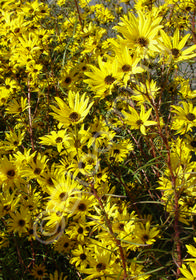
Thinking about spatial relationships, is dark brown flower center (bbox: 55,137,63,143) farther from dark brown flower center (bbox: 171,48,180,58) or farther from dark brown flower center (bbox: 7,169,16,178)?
dark brown flower center (bbox: 171,48,180,58)

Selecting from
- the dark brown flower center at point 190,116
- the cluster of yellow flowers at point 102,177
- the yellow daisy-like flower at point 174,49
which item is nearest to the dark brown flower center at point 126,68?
the cluster of yellow flowers at point 102,177

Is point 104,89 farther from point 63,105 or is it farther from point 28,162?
point 28,162

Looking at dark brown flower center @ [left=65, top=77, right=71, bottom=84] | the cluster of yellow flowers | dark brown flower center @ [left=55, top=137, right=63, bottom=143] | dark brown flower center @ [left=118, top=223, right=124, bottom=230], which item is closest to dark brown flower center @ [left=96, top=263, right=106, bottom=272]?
the cluster of yellow flowers

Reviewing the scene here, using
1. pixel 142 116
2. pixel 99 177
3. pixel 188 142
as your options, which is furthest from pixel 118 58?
pixel 188 142

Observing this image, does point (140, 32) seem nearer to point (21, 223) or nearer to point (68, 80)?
point (68, 80)

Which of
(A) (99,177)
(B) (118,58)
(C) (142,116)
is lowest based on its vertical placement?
(A) (99,177)

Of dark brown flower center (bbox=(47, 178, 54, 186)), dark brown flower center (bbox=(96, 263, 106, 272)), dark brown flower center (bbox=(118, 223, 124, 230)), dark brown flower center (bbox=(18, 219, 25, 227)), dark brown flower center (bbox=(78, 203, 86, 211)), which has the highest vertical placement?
dark brown flower center (bbox=(47, 178, 54, 186))

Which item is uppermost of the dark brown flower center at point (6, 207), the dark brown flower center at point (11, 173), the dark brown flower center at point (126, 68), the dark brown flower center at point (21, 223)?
the dark brown flower center at point (126, 68)

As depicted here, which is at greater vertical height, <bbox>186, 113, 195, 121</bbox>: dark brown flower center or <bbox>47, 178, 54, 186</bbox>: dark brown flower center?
<bbox>186, 113, 195, 121</bbox>: dark brown flower center

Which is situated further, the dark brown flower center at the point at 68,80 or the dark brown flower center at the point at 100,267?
the dark brown flower center at the point at 68,80

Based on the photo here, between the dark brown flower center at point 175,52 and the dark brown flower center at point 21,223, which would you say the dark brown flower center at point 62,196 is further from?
the dark brown flower center at point 175,52

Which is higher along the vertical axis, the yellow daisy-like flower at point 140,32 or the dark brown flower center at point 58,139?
the yellow daisy-like flower at point 140,32
